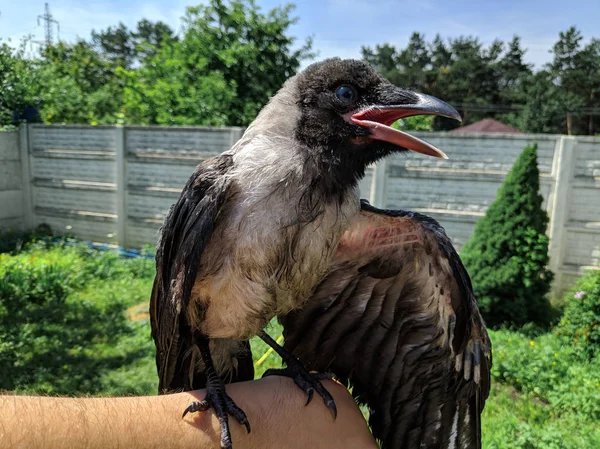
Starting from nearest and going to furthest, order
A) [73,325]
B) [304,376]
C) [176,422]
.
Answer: [176,422]
[304,376]
[73,325]

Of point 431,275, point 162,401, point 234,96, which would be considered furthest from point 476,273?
point 234,96

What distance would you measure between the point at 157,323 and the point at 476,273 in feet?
17.2

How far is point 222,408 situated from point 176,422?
0.24 m

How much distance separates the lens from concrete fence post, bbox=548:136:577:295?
6.84m

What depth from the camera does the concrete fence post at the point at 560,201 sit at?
22.4 feet

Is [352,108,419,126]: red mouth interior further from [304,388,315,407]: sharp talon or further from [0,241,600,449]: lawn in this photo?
[0,241,600,449]: lawn

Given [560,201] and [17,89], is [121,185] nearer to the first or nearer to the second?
[17,89]

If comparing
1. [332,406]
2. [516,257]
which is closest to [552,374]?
[516,257]

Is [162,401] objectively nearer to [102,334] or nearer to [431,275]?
[431,275]

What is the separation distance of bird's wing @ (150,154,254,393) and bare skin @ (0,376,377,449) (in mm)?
332

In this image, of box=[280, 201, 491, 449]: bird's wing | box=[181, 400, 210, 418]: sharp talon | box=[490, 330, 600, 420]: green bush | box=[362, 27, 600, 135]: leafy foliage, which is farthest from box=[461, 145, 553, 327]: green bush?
box=[362, 27, 600, 135]: leafy foliage

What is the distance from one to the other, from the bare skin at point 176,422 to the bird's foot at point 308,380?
31mm

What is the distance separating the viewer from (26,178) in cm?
1062

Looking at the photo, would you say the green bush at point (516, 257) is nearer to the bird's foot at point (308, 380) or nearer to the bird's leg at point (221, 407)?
the bird's foot at point (308, 380)
